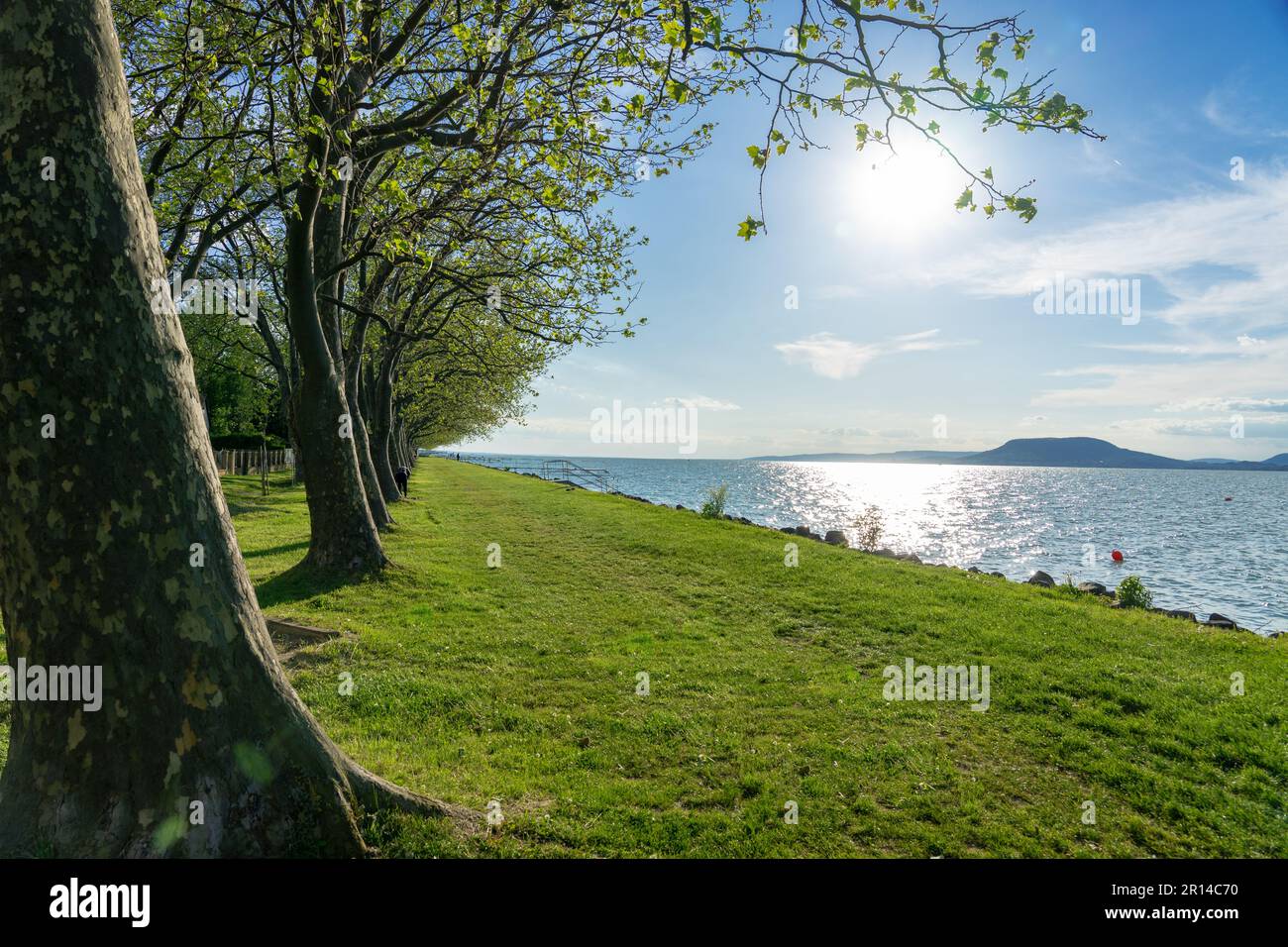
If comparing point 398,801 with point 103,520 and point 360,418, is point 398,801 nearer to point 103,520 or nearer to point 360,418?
point 103,520

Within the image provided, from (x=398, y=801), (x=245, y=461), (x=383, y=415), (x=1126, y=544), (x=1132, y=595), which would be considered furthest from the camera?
(x=245, y=461)

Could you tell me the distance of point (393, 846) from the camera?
364cm

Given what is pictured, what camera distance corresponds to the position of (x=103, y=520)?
2.93 meters

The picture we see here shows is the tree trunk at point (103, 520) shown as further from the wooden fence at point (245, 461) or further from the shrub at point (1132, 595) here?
the wooden fence at point (245, 461)

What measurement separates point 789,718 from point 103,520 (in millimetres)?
6046

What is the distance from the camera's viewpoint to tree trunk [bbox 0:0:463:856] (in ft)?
9.56

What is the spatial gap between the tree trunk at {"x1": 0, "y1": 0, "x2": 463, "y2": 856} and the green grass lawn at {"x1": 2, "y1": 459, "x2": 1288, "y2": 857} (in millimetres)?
1216

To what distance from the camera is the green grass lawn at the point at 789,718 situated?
4.49 m

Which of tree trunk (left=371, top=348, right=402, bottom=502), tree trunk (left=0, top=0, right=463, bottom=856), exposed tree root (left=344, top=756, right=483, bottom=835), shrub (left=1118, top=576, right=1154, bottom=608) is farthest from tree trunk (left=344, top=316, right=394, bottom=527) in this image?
shrub (left=1118, top=576, right=1154, bottom=608)

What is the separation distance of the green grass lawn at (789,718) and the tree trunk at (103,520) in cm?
122

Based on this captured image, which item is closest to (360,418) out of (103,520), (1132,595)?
(103,520)

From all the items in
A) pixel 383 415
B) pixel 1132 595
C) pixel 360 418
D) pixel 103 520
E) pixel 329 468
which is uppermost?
pixel 383 415
